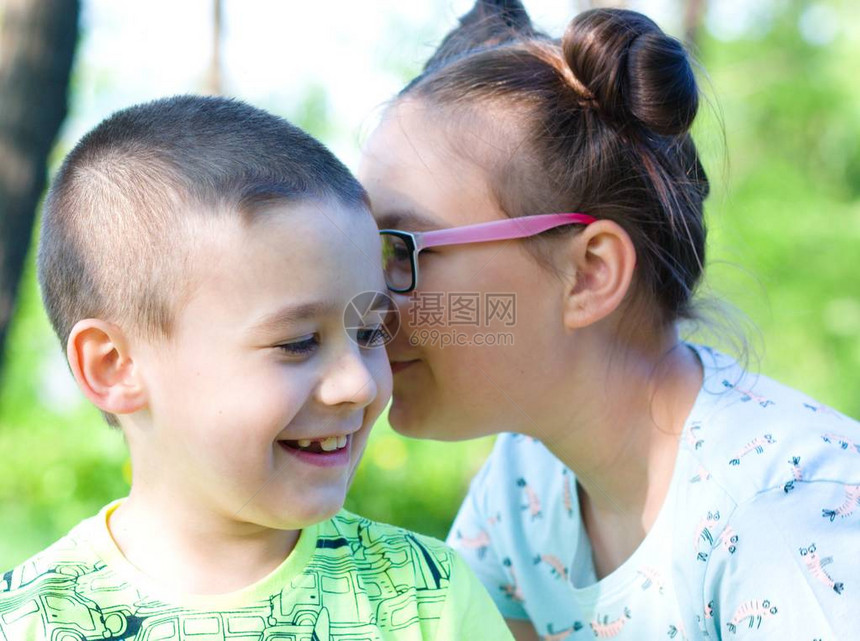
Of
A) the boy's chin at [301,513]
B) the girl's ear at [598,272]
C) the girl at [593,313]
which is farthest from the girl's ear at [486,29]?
the boy's chin at [301,513]

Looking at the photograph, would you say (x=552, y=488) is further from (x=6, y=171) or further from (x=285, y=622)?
(x=6, y=171)

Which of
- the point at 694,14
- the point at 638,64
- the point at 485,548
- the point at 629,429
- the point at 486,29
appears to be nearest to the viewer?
the point at 638,64

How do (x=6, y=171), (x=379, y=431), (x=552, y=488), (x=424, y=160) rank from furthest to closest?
(x=379, y=431), (x=6, y=171), (x=552, y=488), (x=424, y=160)

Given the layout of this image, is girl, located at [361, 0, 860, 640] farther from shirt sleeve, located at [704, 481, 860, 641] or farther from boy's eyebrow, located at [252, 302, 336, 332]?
boy's eyebrow, located at [252, 302, 336, 332]

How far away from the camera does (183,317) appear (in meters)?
1.49

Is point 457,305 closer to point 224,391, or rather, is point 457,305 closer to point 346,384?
point 346,384

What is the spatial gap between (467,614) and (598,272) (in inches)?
32.8

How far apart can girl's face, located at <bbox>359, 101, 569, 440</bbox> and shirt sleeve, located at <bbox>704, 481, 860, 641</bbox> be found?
0.53 metres

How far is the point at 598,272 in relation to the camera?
6.91 feet

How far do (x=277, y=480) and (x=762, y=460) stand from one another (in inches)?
37.1

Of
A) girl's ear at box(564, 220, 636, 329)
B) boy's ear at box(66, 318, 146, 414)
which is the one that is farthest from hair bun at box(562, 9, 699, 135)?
boy's ear at box(66, 318, 146, 414)

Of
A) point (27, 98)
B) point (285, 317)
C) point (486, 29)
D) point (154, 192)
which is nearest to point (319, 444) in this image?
point (285, 317)

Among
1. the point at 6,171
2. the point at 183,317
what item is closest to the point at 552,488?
the point at 183,317

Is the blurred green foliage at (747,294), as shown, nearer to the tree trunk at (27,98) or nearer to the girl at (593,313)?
the girl at (593,313)
